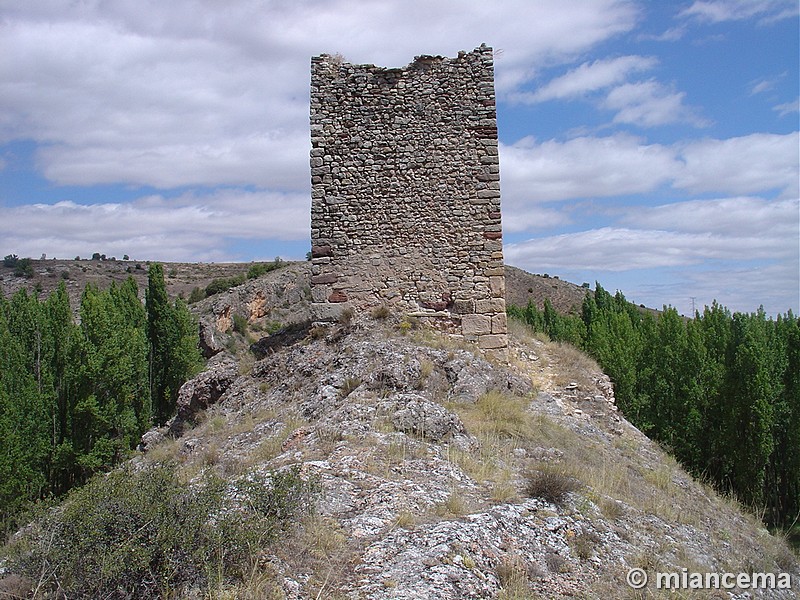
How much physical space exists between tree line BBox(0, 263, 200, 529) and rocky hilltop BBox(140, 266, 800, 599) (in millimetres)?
14708

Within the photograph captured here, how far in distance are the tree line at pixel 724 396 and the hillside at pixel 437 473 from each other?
58.9 feet

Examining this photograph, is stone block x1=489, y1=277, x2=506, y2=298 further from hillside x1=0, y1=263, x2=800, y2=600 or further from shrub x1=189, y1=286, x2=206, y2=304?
shrub x1=189, y1=286, x2=206, y2=304

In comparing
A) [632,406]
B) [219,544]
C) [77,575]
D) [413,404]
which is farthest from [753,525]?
[632,406]

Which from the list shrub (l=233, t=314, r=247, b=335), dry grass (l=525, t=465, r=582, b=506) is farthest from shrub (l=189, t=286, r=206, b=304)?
dry grass (l=525, t=465, r=582, b=506)

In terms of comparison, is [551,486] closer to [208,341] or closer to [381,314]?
[381,314]

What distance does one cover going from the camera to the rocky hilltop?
4.58 m

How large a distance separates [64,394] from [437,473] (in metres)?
25.6

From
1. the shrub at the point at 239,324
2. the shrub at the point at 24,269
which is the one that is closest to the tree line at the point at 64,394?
A: the shrub at the point at 239,324

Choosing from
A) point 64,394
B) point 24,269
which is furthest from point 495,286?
point 24,269

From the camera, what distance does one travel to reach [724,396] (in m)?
27.9

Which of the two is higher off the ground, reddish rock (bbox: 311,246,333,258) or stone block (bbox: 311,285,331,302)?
reddish rock (bbox: 311,246,333,258)

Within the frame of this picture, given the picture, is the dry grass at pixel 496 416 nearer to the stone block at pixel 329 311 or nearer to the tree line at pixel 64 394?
the stone block at pixel 329 311

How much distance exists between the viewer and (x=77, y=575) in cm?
391

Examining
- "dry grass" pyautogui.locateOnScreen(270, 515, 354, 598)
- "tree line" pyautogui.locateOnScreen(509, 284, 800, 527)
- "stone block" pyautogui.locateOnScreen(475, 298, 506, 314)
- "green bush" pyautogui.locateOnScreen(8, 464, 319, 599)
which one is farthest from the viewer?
"tree line" pyautogui.locateOnScreen(509, 284, 800, 527)
